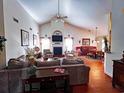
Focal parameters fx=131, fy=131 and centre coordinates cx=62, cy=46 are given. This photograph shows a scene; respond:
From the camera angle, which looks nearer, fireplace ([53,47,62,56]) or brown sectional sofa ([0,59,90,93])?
brown sectional sofa ([0,59,90,93])

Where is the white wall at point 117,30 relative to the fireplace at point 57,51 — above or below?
above

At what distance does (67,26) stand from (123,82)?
11.3 metres

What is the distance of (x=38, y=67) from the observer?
423 cm

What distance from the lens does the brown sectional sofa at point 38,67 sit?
361 centimetres

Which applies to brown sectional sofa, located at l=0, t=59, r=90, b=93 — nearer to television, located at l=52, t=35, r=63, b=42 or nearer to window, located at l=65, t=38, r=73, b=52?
television, located at l=52, t=35, r=63, b=42

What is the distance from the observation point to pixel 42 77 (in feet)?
10.4

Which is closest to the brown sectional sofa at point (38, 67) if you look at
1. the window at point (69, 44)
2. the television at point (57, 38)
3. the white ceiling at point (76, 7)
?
the white ceiling at point (76, 7)

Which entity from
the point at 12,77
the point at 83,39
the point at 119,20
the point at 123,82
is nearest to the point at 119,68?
the point at 123,82

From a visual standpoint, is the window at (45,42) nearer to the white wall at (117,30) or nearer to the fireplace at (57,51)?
the fireplace at (57,51)

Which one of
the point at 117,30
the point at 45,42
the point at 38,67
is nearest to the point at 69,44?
the point at 45,42

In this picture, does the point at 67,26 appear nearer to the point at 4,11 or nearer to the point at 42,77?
the point at 4,11

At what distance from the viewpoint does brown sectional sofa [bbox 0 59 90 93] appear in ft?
11.8

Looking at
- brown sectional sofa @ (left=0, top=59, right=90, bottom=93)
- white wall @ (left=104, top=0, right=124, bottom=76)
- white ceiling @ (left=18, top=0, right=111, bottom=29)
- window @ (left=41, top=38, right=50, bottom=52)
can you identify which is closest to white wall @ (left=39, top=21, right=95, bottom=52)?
window @ (left=41, top=38, right=50, bottom=52)

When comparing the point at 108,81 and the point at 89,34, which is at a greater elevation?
the point at 89,34
